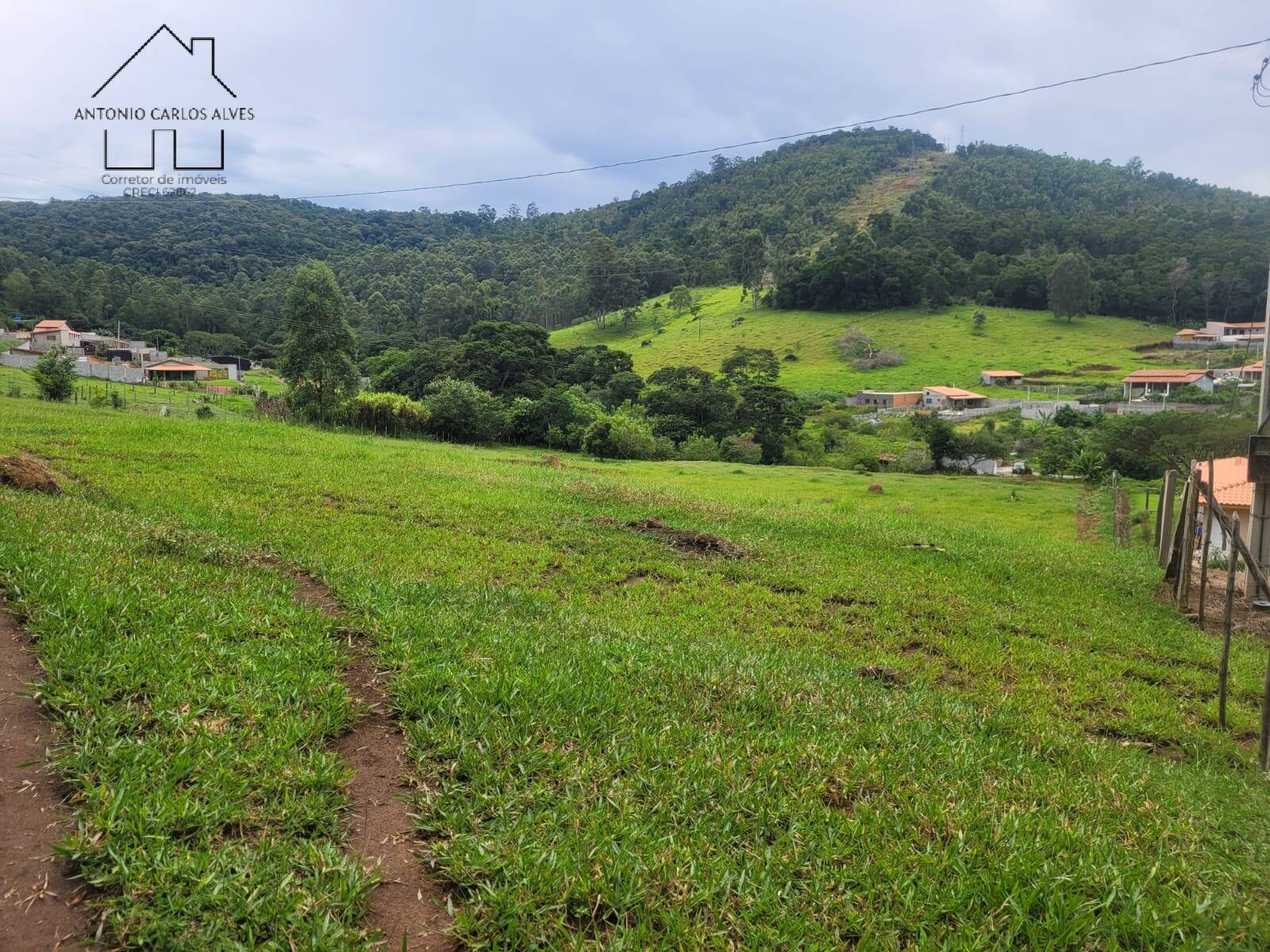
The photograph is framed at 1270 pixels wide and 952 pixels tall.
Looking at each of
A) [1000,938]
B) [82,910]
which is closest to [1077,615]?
[1000,938]

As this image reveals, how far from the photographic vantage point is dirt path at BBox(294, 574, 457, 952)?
284 centimetres

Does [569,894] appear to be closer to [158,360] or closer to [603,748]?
[603,748]

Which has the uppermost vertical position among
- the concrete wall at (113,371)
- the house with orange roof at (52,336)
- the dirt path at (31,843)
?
the house with orange roof at (52,336)

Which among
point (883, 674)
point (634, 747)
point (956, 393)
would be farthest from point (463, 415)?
point (956, 393)

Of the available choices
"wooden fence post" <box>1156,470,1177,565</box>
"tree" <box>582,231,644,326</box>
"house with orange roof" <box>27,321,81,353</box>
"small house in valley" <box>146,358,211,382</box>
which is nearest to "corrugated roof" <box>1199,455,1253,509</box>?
"wooden fence post" <box>1156,470,1177,565</box>

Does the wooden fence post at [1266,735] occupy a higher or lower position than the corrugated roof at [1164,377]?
lower

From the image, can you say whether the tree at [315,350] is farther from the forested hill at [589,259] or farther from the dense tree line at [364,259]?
the forested hill at [589,259]

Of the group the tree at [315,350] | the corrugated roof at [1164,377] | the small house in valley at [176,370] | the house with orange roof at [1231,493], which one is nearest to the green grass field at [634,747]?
the house with orange roof at [1231,493]

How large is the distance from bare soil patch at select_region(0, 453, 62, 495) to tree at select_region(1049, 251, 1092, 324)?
90.6 m

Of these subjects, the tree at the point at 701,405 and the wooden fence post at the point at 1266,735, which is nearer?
the wooden fence post at the point at 1266,735

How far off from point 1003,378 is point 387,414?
5410 cm

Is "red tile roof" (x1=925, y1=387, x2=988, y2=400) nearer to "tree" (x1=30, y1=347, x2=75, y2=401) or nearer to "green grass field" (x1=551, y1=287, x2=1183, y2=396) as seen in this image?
"green grass field" (x1=551, y1=287, x2=1183, y2=396)

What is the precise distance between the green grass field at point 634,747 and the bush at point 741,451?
33540 mm

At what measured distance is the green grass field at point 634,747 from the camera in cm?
297
